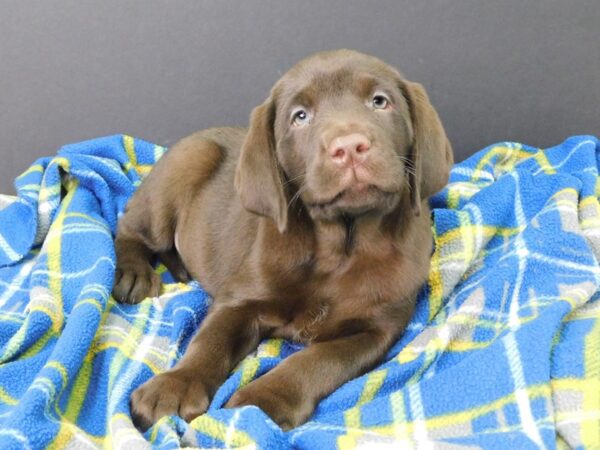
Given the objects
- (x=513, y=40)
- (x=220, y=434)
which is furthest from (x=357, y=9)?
(x=220, y=434)

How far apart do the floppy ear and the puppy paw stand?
3.32 ft

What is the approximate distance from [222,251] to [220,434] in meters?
0.98

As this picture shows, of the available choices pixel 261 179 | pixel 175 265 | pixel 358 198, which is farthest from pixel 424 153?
pixel 175 265

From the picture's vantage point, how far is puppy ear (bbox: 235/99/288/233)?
1953 millimetres

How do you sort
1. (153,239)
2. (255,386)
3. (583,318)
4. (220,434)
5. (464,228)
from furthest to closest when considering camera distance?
1. (153,239)
2. (464,228)
3. (583,318)
4. (255,386)
5. (220,434)

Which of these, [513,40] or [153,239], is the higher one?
[513,40]

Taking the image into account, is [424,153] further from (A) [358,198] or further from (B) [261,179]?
(B) [261,179]

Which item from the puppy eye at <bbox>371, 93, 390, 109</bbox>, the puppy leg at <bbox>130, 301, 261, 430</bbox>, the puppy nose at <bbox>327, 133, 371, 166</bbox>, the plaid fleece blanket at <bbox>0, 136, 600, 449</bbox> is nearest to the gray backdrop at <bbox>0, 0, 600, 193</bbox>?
the plaid fleece blanket at <bbox>0, 136, 600, 449</bbox>

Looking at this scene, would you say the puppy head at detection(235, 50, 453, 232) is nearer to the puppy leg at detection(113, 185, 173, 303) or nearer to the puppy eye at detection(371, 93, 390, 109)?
the puppy eye at detection(371, 93, 390, 109)

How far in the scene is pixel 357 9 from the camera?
325 centimetres

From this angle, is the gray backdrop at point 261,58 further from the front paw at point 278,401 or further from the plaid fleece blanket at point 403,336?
the front paw at point 278,401

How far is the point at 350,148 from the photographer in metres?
1.70

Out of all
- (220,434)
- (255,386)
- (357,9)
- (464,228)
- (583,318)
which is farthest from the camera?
(357,9)

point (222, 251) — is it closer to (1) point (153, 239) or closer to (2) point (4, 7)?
(1) point (153, 239)
